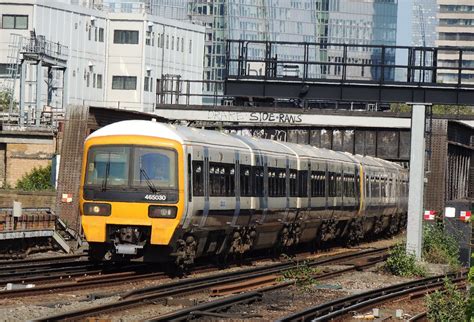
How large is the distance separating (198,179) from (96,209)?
2172mm

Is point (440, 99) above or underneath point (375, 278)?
above

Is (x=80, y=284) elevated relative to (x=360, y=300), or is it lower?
elevated

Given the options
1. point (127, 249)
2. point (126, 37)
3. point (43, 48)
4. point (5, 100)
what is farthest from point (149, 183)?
point (126, 37)

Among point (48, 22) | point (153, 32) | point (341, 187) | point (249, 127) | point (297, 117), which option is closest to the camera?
point (341, 187)

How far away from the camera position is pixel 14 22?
83.7m

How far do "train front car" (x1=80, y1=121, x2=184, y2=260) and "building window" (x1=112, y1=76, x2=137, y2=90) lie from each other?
67.4 metres

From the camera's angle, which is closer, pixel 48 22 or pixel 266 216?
pixel 266 216

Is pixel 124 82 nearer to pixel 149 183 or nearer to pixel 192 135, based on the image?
pixel 192 135

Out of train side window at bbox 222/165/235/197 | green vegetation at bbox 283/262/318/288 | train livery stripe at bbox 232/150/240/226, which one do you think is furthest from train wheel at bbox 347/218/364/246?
green vegetation at bbox 283/262/318/288

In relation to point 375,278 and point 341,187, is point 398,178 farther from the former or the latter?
point 375,278

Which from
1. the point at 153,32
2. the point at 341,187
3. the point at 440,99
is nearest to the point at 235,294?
the point at 440,99

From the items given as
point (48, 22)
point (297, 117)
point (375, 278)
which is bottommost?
point (375, 278)

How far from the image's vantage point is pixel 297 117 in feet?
178

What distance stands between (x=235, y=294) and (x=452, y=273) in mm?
8928
